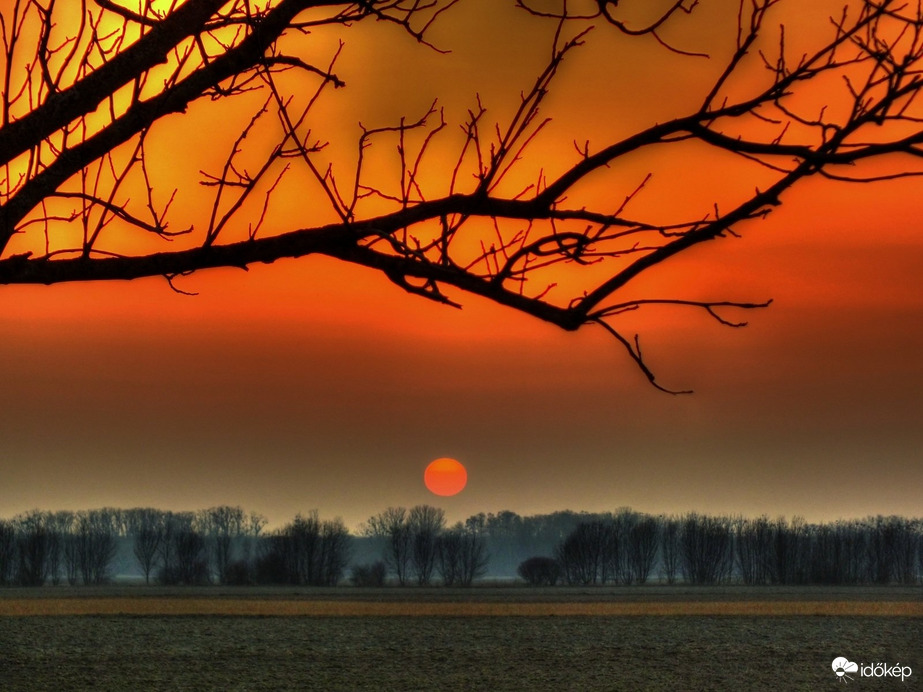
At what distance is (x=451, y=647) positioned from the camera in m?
32.7

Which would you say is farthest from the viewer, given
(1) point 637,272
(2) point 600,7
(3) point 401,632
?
(3) point 401,632

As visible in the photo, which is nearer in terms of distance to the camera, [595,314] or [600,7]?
[595,314]

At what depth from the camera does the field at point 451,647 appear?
82.3 ft

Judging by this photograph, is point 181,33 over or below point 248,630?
over

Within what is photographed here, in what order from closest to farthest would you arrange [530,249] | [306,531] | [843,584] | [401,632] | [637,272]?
[637,272] → [530,249] → [401,632] → [843,584] → [306,531]

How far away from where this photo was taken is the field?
25094 millimetres

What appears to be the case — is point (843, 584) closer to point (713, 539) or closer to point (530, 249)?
point (713, 539)

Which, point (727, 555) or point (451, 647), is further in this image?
point (727, 555)

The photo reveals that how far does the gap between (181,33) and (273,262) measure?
0.86 metres

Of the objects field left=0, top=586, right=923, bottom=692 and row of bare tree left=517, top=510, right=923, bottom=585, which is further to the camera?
row of bare tree left=517, top=510, right=923, bottom=585

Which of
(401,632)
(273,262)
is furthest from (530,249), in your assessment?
(401,632)

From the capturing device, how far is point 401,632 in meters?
38.3

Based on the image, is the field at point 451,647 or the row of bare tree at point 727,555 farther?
the row of bare tree at point 727,555

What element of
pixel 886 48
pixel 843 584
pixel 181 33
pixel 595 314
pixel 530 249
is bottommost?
pixel 843 584
